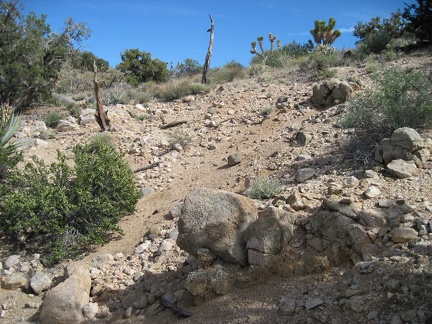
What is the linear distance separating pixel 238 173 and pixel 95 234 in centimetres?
267

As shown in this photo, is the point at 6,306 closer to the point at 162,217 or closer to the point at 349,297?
the point at 162,217

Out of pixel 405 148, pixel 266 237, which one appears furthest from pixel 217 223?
pixel 405 148

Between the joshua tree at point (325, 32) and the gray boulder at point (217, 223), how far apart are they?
1696 cm

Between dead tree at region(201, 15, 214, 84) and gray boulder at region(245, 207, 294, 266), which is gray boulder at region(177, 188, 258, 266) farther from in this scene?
dead tree at region(201, 15, 214, 84)

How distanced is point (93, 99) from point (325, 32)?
12046 mm

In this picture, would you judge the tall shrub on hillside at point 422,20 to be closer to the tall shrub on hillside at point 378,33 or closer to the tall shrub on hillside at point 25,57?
the tall shrub on hillside at point 378,33

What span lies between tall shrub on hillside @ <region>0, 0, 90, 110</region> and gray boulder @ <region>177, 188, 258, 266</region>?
1066cm

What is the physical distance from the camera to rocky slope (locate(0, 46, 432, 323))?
3.11 m

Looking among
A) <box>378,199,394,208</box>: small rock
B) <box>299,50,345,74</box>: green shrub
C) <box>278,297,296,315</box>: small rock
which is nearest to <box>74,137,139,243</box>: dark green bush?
<box>278,297,296,315</box>: small rock

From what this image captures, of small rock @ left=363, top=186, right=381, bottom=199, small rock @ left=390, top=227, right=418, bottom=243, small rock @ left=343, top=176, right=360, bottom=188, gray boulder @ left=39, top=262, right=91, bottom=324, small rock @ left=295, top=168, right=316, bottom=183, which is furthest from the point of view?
small rock @ left=295, top=168, right=316, bottom=183

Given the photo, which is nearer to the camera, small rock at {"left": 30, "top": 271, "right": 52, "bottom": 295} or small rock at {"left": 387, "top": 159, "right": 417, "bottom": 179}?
small rock at {"left": 387, "top": 159, "right": 417, "bottom": 179}

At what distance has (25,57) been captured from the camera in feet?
42.5

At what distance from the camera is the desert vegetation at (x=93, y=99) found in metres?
5.96

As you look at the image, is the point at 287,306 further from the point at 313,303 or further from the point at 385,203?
the point at 385,203
